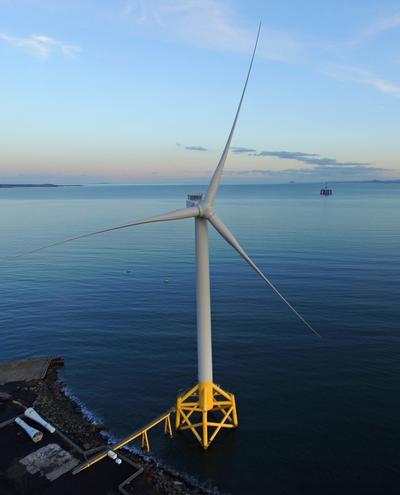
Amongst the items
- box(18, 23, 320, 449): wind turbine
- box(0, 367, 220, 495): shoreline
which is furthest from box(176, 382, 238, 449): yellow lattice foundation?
box(0, 367, 220, 495): shoreline

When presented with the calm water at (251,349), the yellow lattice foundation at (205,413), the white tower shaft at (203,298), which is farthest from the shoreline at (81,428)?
the white tower shaft at (203,298)

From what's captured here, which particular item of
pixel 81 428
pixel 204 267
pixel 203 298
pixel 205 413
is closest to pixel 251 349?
pixel 205 413

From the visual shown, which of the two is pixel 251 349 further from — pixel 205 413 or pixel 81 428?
pixel 81 428

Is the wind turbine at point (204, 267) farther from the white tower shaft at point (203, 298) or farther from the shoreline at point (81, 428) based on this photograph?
the shoreline at point (81, 428)

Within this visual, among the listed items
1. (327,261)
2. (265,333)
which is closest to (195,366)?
(265,333)

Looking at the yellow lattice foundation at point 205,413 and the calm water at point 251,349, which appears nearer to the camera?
the calm water at point 251,349

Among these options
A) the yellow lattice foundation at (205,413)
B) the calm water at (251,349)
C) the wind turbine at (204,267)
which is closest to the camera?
the wind turbine at (204,267)
